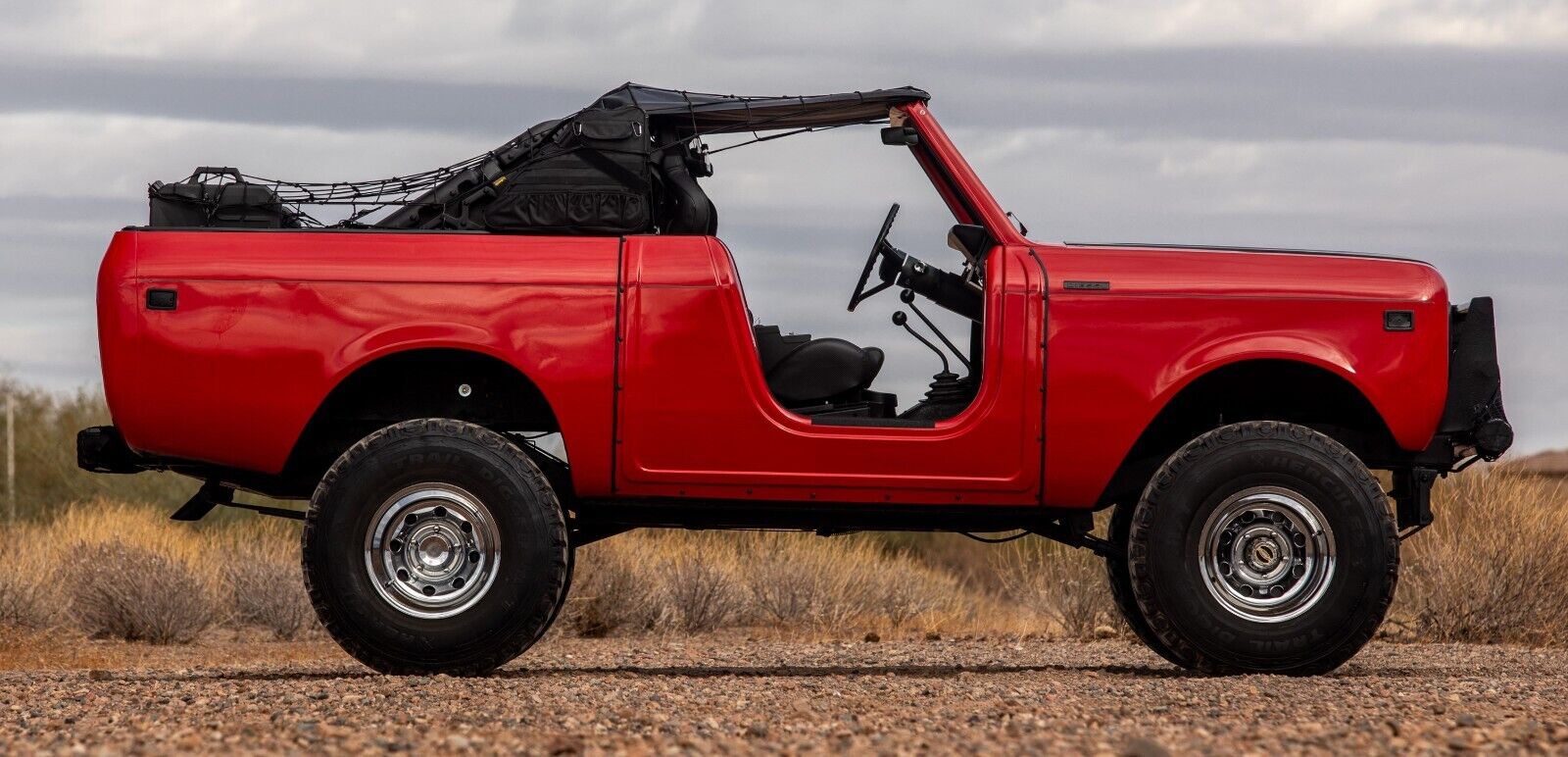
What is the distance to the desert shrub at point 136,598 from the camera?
1502 centimetres

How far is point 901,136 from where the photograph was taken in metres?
9.02

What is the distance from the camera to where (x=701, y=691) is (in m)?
7.54

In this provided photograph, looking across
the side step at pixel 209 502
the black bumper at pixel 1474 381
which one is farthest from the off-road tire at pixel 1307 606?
the side step at pixel 209 502

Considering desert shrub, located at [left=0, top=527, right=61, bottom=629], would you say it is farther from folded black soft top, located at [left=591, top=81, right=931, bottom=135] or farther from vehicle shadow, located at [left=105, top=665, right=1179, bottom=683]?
folded black soft top, located at [left=591, top=81, right=931, bottom=135]

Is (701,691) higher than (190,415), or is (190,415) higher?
(190,415)

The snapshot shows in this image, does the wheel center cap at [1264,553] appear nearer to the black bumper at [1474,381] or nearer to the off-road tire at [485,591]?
the black bumper at [1474,381]

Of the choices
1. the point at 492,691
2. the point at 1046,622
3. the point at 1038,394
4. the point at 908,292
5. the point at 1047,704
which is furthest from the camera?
the point at 1046,622

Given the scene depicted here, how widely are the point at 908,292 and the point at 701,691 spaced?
7.93 feet

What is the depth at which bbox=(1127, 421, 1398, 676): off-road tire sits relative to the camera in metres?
8.37

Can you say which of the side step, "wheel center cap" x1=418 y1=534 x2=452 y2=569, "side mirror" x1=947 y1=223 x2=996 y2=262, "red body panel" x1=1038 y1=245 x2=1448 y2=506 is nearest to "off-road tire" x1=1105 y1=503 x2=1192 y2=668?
"red body panel" x1=1038 y1=245 x2=1448 y2=506

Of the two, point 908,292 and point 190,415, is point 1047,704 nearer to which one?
point 908,292

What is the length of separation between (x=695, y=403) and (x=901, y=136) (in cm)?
178

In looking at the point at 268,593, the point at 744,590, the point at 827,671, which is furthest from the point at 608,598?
the point at 827,671

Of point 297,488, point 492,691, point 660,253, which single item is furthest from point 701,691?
point 297,488
